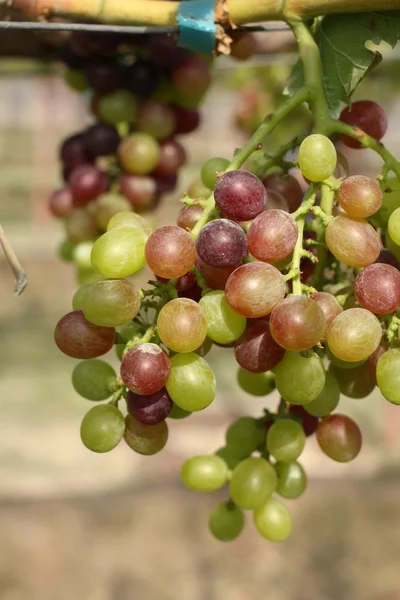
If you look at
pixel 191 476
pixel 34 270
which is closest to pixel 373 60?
pixel 191 476

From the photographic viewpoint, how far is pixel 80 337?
23.5 inches

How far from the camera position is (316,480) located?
10.0 feet

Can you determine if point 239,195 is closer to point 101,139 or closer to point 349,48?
point 349,48

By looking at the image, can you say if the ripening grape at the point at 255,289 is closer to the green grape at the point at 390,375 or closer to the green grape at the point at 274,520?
the green grape at the point at 390,375

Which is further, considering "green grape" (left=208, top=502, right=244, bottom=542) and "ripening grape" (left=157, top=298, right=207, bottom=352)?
"green grape" (left=208, top=502, right=244, bottom=542)

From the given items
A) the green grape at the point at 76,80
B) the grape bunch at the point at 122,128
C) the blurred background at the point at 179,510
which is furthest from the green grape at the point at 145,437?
the blurred background at the point at 179,510

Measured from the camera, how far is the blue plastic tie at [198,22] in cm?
73

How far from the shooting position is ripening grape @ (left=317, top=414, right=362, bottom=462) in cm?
68

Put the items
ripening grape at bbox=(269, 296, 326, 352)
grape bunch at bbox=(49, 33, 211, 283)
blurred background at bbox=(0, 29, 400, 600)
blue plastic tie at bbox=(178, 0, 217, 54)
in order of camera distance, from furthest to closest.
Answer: blurred background at bbox=(0, 29, 400, 600)
grape bunch at bbox=(49, 33, 211, 283)
blue plastic tie at bbox=(178, 0, 217, 54)
ripening grape at bbox=(269, 296, 326, 352)

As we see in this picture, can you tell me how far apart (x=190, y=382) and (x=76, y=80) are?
0.72 metres

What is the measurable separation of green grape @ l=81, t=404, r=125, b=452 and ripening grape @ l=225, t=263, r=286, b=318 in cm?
15

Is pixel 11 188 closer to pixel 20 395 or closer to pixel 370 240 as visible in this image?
pixel 20 395

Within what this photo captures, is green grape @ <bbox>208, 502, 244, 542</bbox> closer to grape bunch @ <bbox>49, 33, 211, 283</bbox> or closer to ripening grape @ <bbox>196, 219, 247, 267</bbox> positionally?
ripening grape @ <bbox>196, 219, 247, 267</bbox>

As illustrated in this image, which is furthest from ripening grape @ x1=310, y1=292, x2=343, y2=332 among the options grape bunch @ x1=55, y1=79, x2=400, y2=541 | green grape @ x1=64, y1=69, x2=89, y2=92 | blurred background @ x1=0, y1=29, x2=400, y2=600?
blurred background @ x1=0, y1=29, x2=400, y2=600
